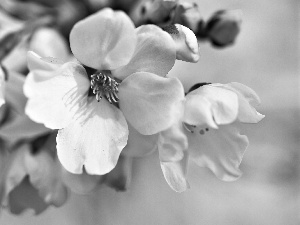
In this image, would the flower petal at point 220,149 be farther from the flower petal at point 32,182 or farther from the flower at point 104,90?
the flower petal at point 32,182

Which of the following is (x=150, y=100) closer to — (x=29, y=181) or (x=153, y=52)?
(x=153, y=52)

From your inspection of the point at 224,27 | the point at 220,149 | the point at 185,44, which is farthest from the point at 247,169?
the point at 185,44

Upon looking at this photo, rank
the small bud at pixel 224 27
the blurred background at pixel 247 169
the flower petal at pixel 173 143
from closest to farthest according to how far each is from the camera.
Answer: the flower petal at pixel 173 143, the small bud at pixel 224 27, the blurred background at pixel 247 169

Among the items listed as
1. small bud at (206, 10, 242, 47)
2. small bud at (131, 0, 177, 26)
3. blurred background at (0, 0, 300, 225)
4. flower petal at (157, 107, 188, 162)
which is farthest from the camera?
blurred background at (0, 0, 300, 225)

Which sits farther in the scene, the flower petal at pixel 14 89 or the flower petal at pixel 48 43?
the flower petal at pixel 48 43

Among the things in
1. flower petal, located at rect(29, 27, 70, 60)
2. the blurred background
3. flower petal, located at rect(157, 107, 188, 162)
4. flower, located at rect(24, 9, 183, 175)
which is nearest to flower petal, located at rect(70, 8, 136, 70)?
flower, located at rect(24, 9, 183, 175)

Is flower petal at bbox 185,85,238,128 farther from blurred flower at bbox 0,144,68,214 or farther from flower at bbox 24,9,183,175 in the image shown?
blurred flower at bbox 0,144,68,214

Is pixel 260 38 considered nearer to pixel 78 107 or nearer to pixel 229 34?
pixel 229 34

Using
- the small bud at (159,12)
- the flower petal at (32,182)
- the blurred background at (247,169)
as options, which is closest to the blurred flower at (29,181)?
the flower petal at (32,182)
